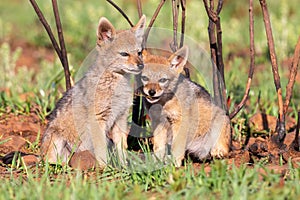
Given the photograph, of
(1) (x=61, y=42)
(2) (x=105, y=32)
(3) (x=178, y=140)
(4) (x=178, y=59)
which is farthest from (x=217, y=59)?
(1) (x=61, y=42)

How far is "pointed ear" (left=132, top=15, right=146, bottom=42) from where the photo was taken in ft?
17.9

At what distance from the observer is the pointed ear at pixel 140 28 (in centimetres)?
547

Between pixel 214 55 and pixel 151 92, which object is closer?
pixel 151 92

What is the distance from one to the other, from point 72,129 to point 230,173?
1.85 m

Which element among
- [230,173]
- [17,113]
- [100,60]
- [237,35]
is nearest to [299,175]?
[230,173]

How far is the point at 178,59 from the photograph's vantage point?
5.36m

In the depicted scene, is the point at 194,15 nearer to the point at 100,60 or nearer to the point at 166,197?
the point at 100,60

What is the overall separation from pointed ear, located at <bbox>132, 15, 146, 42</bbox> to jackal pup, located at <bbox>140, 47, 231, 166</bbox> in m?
0.20

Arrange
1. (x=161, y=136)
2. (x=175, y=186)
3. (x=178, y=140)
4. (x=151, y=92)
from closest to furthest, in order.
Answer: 1. (x=175, y=186)
2. (x=151, y=92)
3. (x=178, y=140)
4. (x=161, y=136)

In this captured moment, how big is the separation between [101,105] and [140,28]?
81 centimetres

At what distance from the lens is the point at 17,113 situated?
6.76 metres

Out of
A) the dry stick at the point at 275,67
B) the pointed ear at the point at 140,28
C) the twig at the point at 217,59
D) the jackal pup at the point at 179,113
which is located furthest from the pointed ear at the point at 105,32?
the dry stick at the point at 275,67

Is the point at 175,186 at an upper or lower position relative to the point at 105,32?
lower

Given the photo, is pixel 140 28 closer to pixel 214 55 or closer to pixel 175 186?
pixel 214 55
